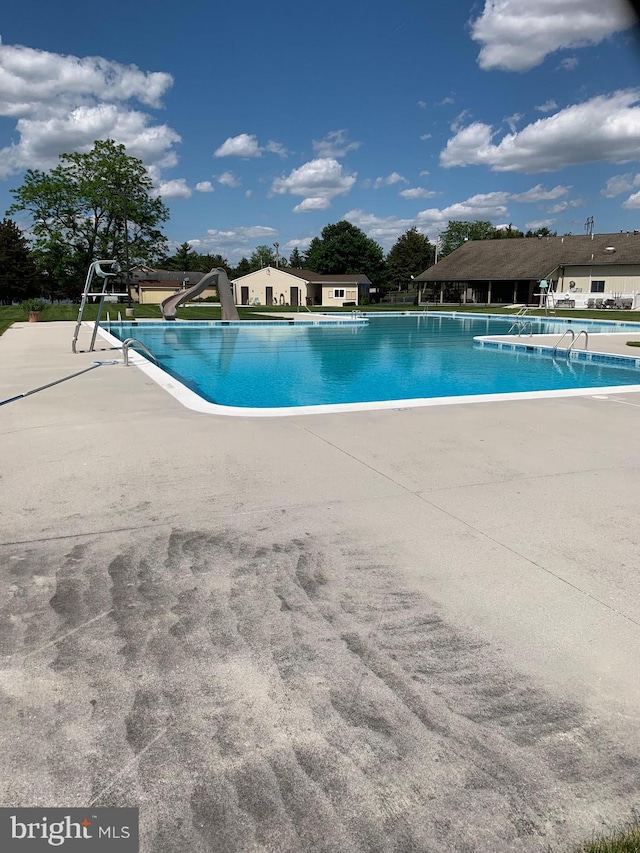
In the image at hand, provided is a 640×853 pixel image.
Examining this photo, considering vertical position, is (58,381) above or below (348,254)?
below

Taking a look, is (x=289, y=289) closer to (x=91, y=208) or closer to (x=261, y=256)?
(x=91, y=208)

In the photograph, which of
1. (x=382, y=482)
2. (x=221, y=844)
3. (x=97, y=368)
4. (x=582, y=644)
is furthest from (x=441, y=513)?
(x=97, y=368)

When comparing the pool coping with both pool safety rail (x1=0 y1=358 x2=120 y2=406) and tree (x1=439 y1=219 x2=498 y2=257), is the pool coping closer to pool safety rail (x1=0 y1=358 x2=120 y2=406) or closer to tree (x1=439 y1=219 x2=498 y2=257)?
pool safety rail (x1=0 y1=358 x2=120 y2=406)

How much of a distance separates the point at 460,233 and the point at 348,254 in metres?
22.7

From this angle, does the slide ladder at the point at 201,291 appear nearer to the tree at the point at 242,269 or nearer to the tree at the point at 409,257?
the tree at the point at 409,257

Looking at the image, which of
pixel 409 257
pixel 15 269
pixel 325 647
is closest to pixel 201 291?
pixel 325 647

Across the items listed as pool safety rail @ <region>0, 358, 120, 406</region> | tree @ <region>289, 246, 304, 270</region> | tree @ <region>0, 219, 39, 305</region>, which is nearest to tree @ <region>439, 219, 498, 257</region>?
tree @ <region>289, 246, 304, 270</region>

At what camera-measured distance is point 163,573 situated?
11.3 feet

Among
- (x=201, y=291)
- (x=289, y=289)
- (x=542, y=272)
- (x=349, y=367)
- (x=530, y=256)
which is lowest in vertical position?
(x=349, y=367)

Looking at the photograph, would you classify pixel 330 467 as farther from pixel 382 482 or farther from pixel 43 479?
pixel 43 479

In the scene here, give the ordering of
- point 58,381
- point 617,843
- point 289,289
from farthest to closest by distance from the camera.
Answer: point 289,289, point 58,381, point 617,843

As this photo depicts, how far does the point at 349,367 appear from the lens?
16172 mm

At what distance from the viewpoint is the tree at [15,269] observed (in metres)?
61.8

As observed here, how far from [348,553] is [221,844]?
2.05 m
